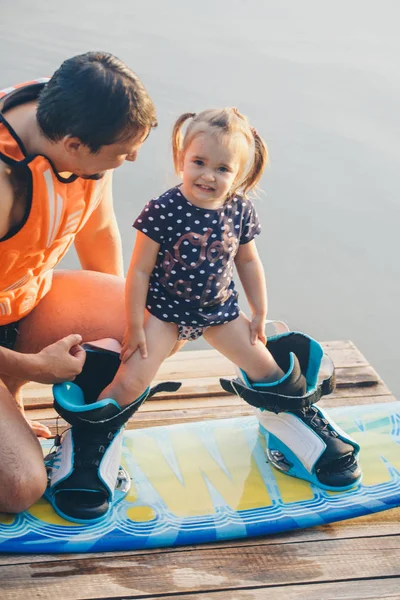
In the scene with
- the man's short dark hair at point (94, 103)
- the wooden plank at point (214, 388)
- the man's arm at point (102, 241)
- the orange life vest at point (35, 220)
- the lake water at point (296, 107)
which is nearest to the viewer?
the man's short dark hair at point (94, 103)

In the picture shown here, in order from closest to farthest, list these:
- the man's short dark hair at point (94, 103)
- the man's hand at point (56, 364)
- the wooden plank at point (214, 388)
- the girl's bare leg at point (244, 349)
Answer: the man's short dark hair at point (94, 103) → the man's hand at point (56, 364) → the girl's bare leg at point (244, 349) → the wooden plank at point (214, 388)

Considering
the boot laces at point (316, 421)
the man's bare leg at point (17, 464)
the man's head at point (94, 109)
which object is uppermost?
the man's head at point (94, 109)

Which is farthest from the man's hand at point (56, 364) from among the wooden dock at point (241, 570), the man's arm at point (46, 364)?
the wooden dock at point (241, 570)

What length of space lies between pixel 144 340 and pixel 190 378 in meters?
0.81

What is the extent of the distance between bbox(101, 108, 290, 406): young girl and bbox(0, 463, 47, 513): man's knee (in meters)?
0.27

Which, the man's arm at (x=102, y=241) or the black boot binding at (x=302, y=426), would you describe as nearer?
the black boot binding at (x=302, y=426)

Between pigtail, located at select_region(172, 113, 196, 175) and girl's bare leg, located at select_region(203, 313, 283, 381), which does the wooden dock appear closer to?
girl's bare leg, located at select_region(203, 313, 283, 381)

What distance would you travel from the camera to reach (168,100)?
Result: 5.26 m

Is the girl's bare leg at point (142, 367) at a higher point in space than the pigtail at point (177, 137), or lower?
lower

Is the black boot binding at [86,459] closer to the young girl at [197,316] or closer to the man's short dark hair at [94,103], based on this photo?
the young girl at [197,316]

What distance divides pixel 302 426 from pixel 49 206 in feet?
3.08

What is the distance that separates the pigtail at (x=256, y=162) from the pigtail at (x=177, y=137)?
0.18 m

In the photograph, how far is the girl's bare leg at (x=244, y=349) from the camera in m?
2.06

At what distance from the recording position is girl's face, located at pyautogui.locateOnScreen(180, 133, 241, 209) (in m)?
1.82
